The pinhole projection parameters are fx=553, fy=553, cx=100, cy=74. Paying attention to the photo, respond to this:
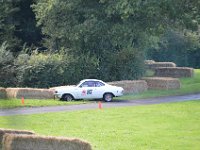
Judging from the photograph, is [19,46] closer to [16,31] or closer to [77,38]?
[16,31]

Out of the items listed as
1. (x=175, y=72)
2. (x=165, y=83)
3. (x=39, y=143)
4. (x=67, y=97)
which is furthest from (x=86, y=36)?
(x=39, y=143)

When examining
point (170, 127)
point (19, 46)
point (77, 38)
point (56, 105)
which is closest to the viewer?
point (170, 127)

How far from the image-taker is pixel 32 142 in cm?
Result: 1225

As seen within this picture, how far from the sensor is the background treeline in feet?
131

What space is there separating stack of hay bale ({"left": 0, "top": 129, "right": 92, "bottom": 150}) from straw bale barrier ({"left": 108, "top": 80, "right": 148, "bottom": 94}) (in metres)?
25.8

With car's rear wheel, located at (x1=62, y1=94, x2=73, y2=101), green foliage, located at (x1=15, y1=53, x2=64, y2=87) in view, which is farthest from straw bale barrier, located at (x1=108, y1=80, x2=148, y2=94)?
car's rear wheel, located at (x1=62, y1=94, x2=73, y2=101)

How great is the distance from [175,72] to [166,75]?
3.53ft

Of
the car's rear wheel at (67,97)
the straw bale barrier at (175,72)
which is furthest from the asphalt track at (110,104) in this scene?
the straw bale barrier at (175,72)

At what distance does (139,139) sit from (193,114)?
8.62 meters

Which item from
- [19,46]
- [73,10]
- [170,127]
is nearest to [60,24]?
[73,10]

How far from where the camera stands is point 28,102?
31.7 metres

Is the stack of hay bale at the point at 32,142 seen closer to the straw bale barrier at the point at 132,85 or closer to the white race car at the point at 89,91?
the white race car at the point at 89,91

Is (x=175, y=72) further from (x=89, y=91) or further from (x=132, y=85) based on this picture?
(x=89, y=91)

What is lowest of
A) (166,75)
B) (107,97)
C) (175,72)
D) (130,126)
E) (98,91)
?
(130,126)
